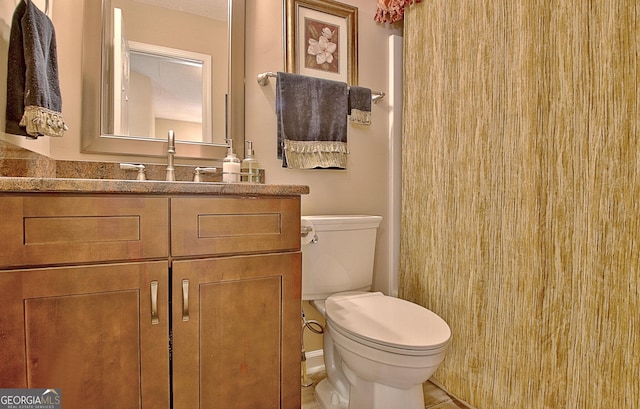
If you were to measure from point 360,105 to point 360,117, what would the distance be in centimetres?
6

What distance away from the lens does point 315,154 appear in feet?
4.72

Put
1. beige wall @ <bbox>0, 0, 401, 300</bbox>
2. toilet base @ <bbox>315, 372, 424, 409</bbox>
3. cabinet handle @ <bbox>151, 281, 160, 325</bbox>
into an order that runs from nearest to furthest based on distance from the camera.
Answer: cabinet handle @ <bbox>151, 281, 160, 325</bbox>
toilet base @ <bbox>315, 372, 424, 409</bbox>
beige wall @ <bbox>0, 0, 401, 300</bbox>

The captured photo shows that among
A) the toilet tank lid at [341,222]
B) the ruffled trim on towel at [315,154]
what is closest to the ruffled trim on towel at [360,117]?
the ruffled trim on towel at [315,154]

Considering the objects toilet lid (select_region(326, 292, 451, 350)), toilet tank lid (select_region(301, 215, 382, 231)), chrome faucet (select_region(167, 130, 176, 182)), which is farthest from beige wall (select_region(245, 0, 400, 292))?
toilet lid (select_region(326, 292, 451, 350))

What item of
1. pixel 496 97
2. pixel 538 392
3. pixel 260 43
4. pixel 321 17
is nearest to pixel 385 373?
pixel 538 392

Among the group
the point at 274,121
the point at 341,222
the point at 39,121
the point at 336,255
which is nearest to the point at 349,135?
A: the point at 274,121

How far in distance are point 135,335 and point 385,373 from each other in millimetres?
729

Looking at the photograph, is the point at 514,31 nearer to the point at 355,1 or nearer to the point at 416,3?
the point at 416,3

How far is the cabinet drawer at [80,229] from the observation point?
682 mm

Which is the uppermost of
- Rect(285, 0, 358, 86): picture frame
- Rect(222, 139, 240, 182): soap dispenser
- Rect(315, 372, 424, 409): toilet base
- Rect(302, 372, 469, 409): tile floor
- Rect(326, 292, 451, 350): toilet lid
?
Rect(285, 0, 358, 86): picture frame

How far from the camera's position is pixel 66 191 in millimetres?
720

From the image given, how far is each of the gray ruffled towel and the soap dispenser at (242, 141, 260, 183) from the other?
65cm

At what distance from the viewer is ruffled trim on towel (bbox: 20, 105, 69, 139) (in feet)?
2.86
